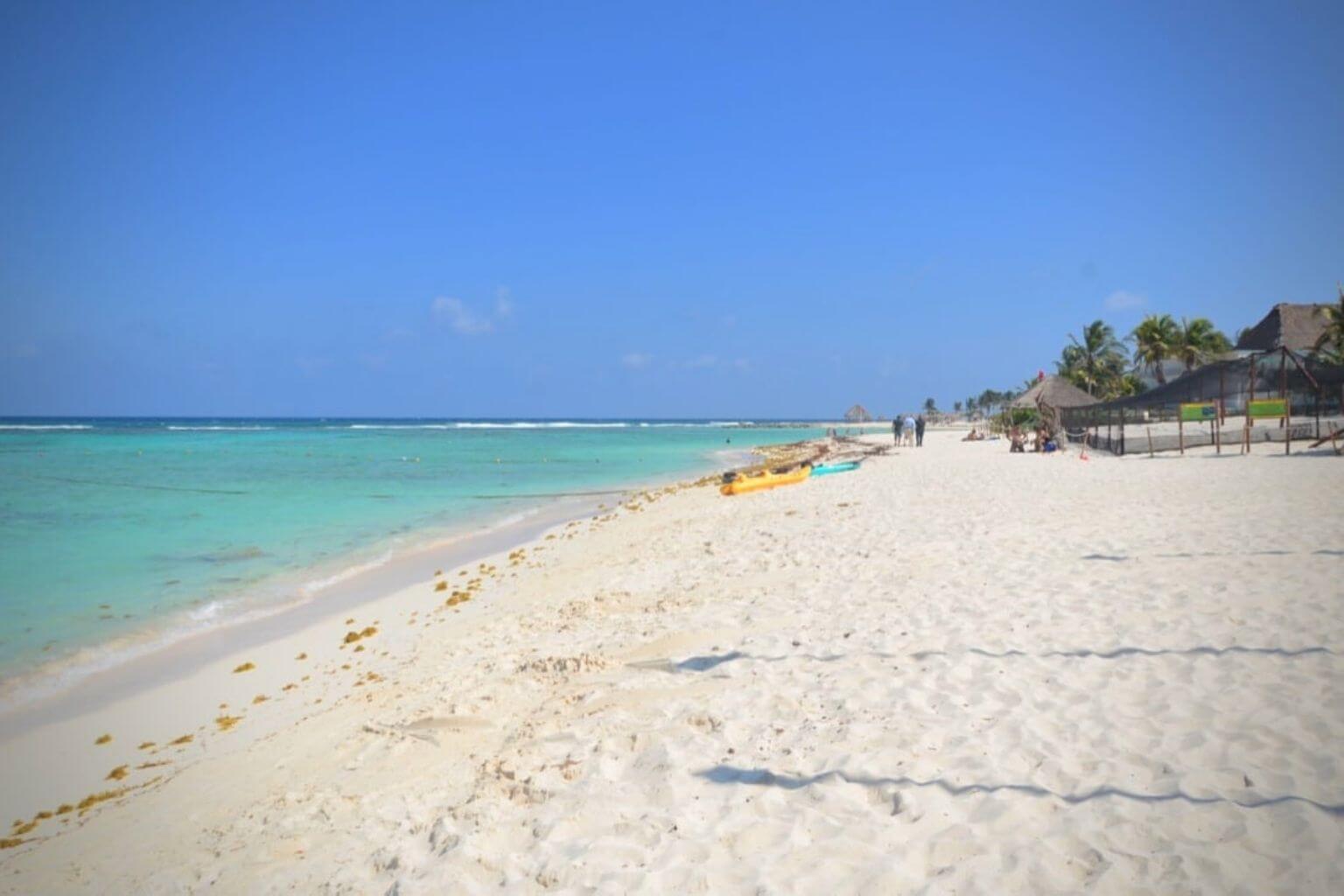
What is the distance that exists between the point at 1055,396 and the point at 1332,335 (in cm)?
1166

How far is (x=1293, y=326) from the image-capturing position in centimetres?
3791

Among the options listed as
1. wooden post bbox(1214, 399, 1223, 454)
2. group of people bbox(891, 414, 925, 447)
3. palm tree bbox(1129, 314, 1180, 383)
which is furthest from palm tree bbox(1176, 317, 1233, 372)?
wooden post bbox(1214, 399, 1223, 454)

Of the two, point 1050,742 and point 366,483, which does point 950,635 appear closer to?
point 1050,742

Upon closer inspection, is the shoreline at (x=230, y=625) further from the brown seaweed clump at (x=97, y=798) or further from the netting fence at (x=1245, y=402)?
the netting fence at (x=1245, y=402)

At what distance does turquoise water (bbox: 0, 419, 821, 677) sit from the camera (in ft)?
33.0

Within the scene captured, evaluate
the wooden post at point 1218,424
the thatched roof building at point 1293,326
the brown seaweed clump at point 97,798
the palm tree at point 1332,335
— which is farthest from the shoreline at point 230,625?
the thatched roof building at point 1293,326

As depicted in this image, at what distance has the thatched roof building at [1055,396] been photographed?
1420 inches

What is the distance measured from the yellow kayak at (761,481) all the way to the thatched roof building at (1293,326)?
32307mm

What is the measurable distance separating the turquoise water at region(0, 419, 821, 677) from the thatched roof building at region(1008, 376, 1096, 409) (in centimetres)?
1683

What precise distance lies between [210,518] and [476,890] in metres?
19.2

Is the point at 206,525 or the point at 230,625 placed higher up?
the point at 206,525

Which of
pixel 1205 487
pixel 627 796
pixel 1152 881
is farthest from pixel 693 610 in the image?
pixel 1205 487

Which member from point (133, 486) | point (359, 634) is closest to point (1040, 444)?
point (359, 634)

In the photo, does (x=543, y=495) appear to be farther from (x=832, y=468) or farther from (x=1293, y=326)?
(x=1293, y=326)
